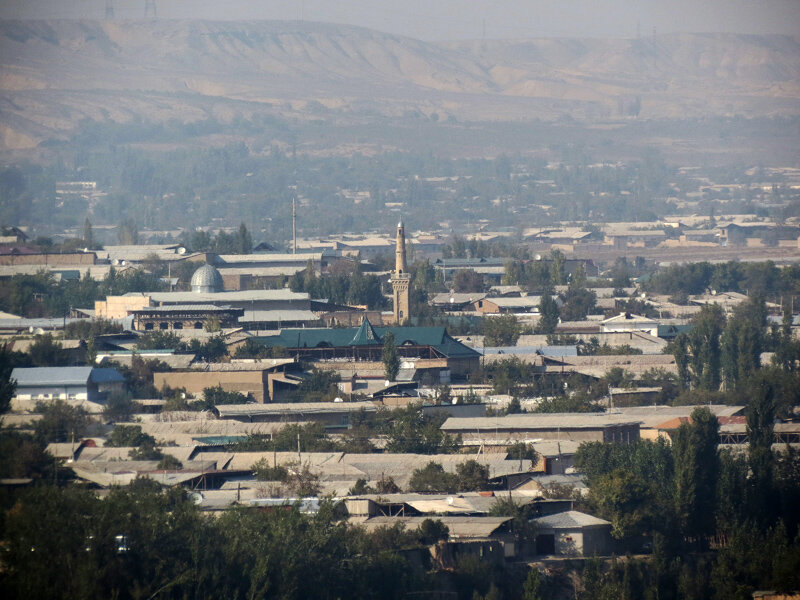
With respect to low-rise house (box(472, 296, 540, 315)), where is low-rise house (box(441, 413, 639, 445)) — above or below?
below

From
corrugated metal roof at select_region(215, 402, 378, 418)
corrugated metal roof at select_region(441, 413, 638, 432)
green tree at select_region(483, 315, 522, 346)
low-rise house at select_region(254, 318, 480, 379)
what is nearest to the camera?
corrugated metal roof at select_region(441, 413, 638, 432)

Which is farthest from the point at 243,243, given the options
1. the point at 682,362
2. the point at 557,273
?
the point at 682,362

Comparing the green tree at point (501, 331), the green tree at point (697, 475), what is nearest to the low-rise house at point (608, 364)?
the green tree at point (501, 331)

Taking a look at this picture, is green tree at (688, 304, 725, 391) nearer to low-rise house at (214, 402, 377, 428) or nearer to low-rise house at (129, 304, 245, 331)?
low-rise house at (214, 402, 377, 428)

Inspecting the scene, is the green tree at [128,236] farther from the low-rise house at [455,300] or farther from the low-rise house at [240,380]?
the low-rise house at [240,380]

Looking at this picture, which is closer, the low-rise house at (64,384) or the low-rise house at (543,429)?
the low-rise house at (543,429)

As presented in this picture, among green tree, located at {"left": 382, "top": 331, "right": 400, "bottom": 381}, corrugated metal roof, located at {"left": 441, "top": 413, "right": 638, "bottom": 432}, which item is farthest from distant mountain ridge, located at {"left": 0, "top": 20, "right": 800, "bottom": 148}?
corrugated metal roof, located at {"left": 441, "top": 413, "right": 638, "bottom": 432}

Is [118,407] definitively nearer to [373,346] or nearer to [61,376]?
[61,376]
